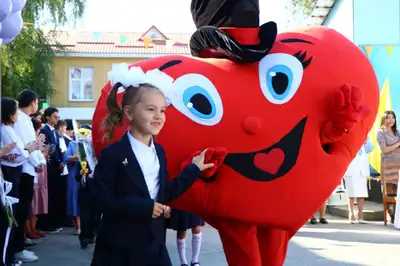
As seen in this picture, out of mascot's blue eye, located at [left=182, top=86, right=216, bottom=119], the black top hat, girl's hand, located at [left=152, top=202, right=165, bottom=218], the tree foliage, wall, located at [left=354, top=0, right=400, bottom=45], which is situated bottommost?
girl's hand, located at [left=152, top=202, right=165, bottom=218]

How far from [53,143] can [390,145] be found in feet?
15.2

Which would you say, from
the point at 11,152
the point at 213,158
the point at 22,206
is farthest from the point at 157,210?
the point at 22,206

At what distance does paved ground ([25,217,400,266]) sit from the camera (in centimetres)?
556

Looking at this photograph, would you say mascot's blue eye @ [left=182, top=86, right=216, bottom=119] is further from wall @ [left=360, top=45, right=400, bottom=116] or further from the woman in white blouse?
wall @ [left=360, top=45, right=400, bottom=116]

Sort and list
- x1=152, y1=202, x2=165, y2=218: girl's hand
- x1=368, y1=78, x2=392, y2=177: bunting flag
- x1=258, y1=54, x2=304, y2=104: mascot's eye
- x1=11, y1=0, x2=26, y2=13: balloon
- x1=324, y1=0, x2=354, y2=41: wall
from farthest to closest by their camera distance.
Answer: x1=324, y1=0, x2=354, y2=41: wall < x1=368, y1=78, x2=392, y2=177: bunting flag < x1=11, y1=0, x2=26, y2=13: balloon < x1=258, y1=54, x2=304, y2=104: mascot's eye < x1=152, y1=202, x2=165, y2=218: girl's hand

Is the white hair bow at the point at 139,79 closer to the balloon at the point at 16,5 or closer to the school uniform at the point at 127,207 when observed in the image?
the school uniform at the point at 127,207

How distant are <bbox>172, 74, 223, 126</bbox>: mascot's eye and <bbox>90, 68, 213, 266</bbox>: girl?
425 millimetres

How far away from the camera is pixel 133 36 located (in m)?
26.7

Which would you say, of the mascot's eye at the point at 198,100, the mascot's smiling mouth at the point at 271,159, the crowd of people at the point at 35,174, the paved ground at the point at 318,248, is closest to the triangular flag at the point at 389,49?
the paved ground at the point at 318,248

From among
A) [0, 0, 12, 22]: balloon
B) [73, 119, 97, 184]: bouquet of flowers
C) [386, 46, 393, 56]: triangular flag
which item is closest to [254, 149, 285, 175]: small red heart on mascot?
[0, 0, 12, 22]: balloon

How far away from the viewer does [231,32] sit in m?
3.12

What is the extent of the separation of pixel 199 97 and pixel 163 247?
861 millimetres

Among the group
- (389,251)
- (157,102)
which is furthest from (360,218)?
(157,102)

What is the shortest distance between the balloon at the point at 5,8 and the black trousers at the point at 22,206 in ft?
6.35
